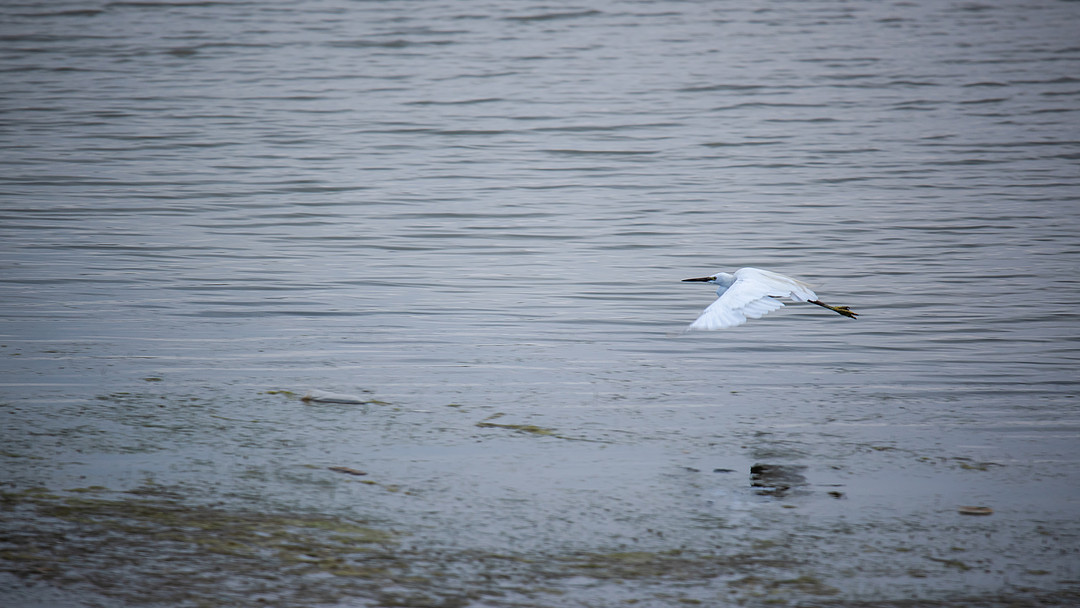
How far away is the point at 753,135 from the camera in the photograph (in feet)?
47.0

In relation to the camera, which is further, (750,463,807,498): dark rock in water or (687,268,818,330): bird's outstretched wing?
(687,268,818,330): bird's outstretched wing

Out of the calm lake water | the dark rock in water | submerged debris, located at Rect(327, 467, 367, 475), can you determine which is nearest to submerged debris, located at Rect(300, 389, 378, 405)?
the calm lake water

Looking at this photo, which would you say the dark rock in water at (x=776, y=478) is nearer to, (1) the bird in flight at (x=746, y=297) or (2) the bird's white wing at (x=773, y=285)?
(1) the bird in flight at (x=746, y=297)

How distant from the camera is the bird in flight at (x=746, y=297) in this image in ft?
16.1

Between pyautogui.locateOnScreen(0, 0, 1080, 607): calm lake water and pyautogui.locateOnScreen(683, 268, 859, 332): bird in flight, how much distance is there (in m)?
0.37

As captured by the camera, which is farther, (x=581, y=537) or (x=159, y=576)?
(x=581, y=537)

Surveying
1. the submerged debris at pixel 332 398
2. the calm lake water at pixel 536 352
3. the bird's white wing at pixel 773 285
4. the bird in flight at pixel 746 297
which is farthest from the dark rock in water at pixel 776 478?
the submerged debris at pixel 332 398

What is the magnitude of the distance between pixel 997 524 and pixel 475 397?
89.2 inches

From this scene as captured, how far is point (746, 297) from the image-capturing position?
17.0 feet

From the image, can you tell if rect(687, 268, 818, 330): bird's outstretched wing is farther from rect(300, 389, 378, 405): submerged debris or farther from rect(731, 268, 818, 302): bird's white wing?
rect(300, 389, 378, 405): submerged debris

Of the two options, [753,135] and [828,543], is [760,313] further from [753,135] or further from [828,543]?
[753,135]

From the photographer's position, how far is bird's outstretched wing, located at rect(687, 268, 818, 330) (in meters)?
4.91

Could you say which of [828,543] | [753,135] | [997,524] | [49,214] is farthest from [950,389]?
[753,135]

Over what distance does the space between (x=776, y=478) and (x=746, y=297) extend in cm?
130
